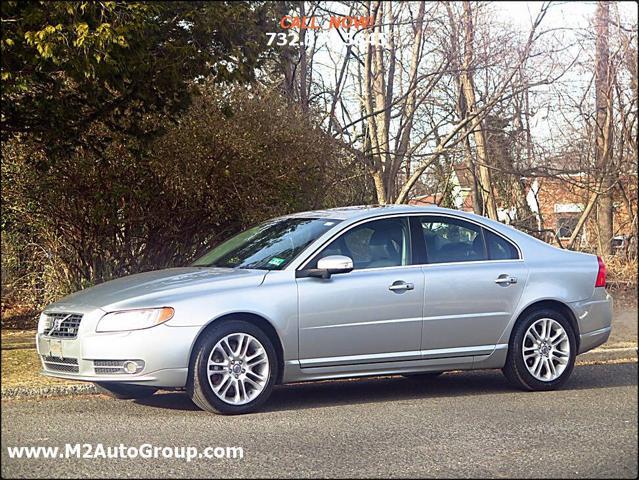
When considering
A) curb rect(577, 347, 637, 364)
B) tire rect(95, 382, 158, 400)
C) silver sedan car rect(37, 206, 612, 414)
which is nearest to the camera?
silver sedan car rect(37, 206, 612, 414)

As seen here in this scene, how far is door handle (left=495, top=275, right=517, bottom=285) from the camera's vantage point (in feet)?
29.9

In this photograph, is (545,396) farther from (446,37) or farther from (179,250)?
(446,37)

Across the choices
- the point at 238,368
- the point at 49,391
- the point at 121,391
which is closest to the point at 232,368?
the point at 238,368

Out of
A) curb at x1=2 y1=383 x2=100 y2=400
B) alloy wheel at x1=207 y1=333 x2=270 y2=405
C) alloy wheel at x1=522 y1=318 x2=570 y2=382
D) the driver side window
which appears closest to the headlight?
alloy wheel at x1=207 y1=333 x2=270 y2=405

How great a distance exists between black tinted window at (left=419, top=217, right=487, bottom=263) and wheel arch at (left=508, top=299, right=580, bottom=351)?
61 cm

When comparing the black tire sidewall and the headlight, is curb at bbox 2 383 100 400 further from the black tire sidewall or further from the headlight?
the black tire sidewall

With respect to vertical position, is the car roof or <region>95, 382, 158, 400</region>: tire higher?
the car roof

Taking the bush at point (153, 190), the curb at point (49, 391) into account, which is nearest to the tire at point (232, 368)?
the curb at point (49, 391)

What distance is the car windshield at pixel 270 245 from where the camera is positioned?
8672mm

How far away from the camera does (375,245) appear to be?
888cm

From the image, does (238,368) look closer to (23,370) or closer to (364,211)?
(364,211)

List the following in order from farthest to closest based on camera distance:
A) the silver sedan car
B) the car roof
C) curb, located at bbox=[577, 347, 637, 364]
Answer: curb, located at bbox=[577, 347, 637, 364] → the car roof → the silver sedan car

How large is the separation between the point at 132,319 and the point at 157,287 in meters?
0.41

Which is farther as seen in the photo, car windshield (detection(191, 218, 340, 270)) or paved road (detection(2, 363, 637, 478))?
car windshield (detection(191, 218, 340, 270))
